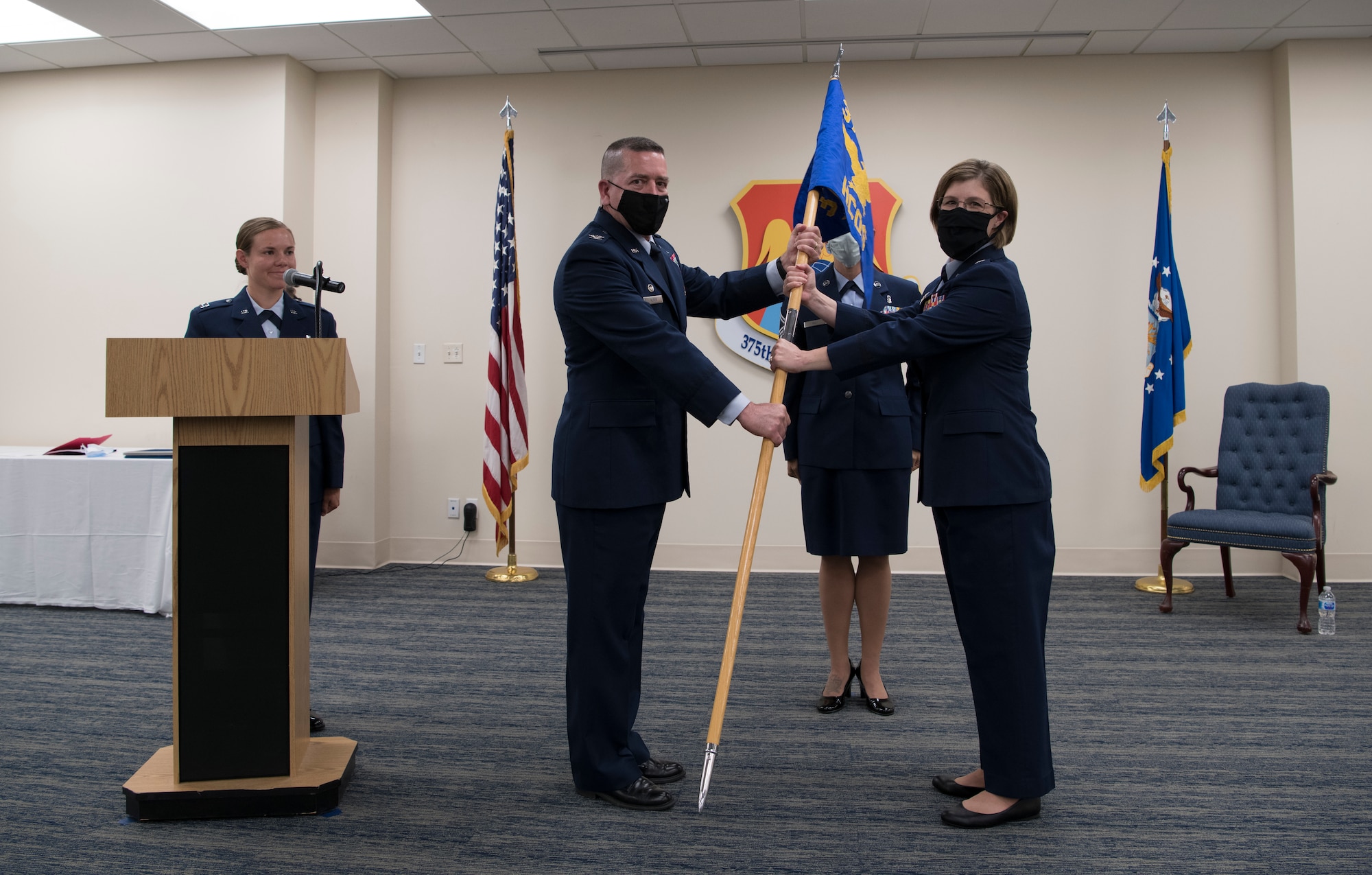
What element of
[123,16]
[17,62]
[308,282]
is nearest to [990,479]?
[308,282]

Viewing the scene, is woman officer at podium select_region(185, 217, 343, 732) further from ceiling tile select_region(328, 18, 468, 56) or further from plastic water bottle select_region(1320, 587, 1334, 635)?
plastic water bottle select_region(1320, 587, 1334, 635)

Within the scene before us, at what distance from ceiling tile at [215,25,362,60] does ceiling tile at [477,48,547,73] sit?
72 cm

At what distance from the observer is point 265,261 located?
107 inches

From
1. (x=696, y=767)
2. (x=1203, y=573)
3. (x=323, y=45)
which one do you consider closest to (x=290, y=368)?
(x=696, y=767)

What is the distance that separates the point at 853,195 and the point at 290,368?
5.21 feet

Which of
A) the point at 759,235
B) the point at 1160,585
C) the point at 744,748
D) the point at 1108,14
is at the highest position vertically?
the point at 1108,14

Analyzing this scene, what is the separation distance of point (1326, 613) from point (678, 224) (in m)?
3.71

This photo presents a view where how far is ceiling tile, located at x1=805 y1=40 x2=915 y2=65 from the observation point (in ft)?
15.6

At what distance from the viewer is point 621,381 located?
2.13 metres

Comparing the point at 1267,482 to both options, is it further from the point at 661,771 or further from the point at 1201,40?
the point at 661,771

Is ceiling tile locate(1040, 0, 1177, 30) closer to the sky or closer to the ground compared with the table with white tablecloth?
closer to the sky

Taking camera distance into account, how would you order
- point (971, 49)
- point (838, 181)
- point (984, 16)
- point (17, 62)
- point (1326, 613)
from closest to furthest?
point (838, 181), point (1326, 613), point (984, 16), point (971, 49), point (17, 62)

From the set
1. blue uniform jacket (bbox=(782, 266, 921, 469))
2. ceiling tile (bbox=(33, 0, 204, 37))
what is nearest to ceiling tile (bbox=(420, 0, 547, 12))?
ceiling tile (bbox=(33, 0, 204, 37))

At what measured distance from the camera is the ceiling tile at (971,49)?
185 inches
